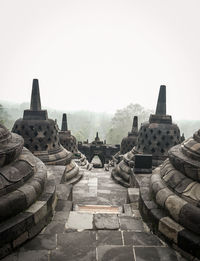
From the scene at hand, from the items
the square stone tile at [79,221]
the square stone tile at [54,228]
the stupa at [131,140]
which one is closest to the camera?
the square stone tile at [54,228]

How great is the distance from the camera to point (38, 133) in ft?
26.2

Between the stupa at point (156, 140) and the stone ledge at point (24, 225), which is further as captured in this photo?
the stupa at point (156, 140)

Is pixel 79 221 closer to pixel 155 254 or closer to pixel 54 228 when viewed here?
pixel 54 228

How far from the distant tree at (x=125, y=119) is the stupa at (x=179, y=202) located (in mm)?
38812

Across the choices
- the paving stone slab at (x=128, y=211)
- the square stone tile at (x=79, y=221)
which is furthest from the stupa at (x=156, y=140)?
the square stone tile at (x=79, y=221)

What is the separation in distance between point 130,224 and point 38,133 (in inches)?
241

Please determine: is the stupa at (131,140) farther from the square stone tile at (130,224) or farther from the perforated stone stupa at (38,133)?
the square stone tile at (130,224)

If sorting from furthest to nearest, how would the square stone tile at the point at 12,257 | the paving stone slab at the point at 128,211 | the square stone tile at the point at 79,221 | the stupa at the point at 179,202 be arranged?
the paving stone slab at the point at 128,211 → the square stone tile at the point at 79,221 → the stupa at the point at 179,202 → the square stone tile at the point at 12,257

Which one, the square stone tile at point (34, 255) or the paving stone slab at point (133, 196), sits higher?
the square stone tile at point (34, 255)

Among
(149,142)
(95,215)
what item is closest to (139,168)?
(149,142)

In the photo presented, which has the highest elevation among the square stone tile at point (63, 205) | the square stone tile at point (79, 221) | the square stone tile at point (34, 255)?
the square stone tile at point (34, 255)

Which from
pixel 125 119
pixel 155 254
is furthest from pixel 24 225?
pixel 125 119

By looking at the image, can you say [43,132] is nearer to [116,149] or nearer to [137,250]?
[137,250]

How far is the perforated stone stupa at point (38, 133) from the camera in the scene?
25.9 feet
